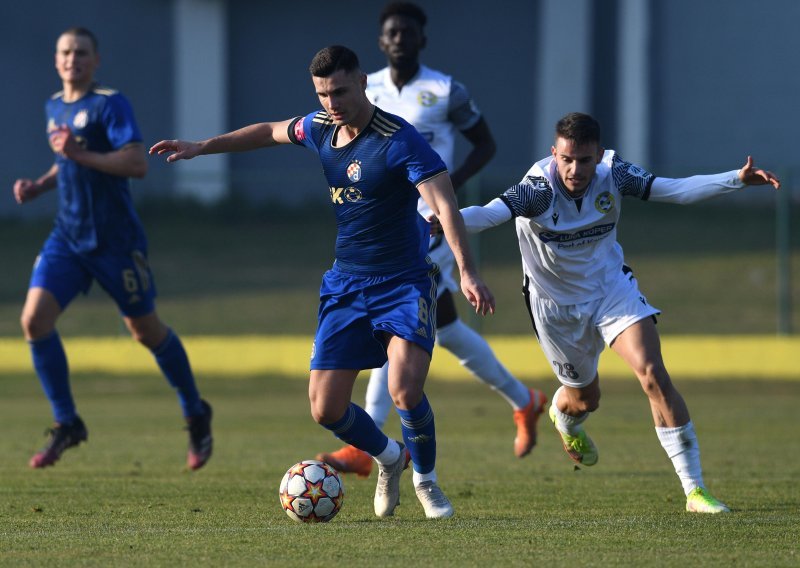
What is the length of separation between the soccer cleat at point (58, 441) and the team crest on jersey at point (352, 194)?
3.11 m

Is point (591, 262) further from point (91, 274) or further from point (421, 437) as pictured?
point (91, 274)

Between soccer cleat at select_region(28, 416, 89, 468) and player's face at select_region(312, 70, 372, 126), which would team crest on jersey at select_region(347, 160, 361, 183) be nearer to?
player's face at select_region(312, 70, 372, 126)

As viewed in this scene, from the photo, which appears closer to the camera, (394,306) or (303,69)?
(394,306)

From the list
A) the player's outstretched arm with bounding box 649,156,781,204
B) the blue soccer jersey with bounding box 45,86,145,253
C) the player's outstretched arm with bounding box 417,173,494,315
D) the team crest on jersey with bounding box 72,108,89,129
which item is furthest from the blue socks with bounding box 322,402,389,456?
the team crest on jersey with bounding box 72,108,89,129

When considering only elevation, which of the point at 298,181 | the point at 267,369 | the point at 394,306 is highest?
the point at 394,306

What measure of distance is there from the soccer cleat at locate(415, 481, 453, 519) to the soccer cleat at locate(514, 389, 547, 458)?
2.50 metres

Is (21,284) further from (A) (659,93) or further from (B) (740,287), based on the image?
(A) (659,93)

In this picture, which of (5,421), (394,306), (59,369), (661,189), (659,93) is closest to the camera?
(394,306)

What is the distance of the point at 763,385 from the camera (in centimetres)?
1534

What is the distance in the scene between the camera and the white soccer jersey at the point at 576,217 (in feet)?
22.3

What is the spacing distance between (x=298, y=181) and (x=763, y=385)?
286 inches

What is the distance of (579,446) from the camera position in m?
8.05

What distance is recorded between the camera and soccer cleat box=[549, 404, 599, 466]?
8031mm

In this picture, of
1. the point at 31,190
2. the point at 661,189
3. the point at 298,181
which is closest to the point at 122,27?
the point at 298,181
